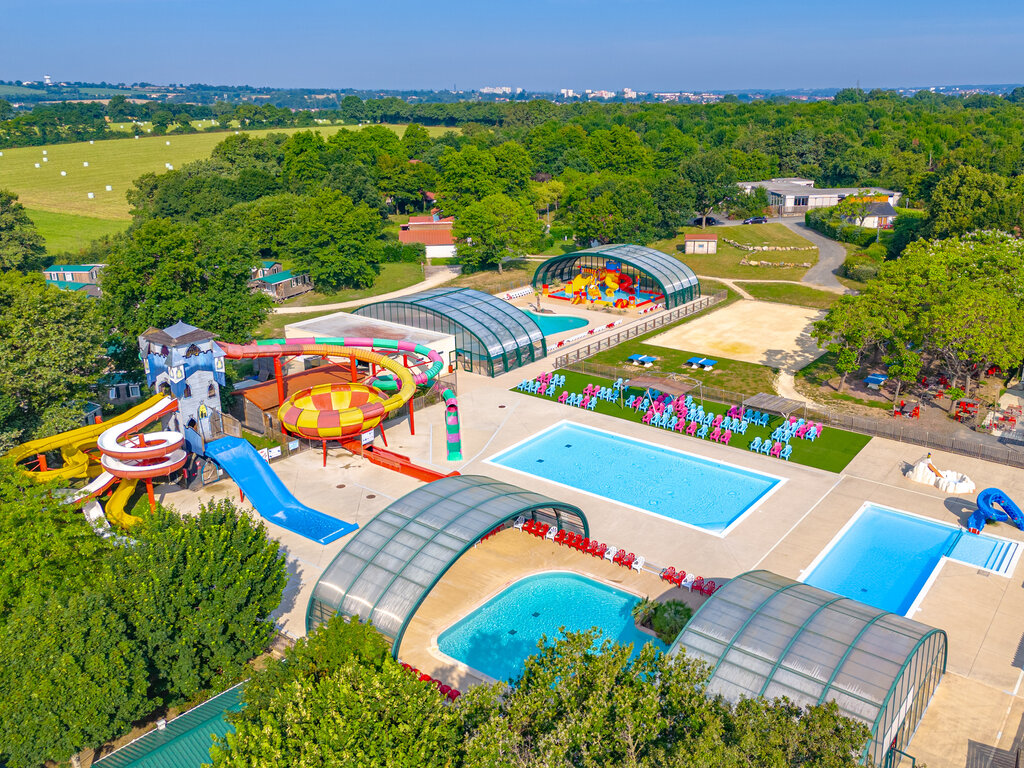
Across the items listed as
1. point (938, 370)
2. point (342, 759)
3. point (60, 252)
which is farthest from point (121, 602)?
point (60, 252)

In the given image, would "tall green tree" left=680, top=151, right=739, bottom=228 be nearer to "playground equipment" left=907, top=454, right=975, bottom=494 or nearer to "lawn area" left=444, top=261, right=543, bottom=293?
"lawn area" left=444, top=261, right=543, bottom=293

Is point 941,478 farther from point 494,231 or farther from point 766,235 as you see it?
point 766,235

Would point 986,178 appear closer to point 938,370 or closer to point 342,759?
point 938,370

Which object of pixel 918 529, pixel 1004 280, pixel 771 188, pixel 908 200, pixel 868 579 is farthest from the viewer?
pixel 771 188

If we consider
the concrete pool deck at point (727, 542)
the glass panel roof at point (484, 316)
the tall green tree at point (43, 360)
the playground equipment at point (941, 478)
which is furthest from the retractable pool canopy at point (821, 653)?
the glass panel roof at point (484, 316)

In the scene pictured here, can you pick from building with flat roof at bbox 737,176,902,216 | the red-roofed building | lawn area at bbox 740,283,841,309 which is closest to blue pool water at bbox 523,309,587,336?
lawn area at bbox 740,283,841,309

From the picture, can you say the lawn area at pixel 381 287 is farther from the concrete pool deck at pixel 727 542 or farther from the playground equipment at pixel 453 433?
the playground equipment at pixel 453 433
